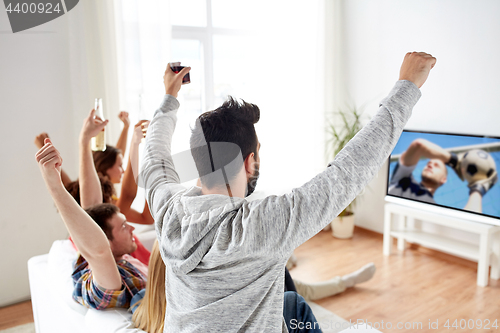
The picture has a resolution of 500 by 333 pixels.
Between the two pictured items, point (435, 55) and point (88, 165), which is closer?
point (88, 165)

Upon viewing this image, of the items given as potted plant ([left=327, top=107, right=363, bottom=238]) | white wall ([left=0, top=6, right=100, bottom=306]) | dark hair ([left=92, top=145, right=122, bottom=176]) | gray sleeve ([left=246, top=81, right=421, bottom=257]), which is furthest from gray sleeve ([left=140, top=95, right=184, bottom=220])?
potted plant ([left=327, top=107, right=363, bottom=238])

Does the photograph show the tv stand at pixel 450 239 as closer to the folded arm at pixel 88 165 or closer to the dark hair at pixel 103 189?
the dark hair at pixel 103 189

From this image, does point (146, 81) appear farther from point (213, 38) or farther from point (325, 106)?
point (325, 106)

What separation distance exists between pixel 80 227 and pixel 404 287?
231 cm

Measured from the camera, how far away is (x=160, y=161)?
1.00 meters

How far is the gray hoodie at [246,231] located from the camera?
0.71 meters

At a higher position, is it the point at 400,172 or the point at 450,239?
the point at 400,172

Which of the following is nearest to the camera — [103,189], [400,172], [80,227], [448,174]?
[80,227]

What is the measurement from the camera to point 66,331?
1625 millimetres

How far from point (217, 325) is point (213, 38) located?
2923 millimetres

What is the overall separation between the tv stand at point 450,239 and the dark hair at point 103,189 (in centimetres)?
226

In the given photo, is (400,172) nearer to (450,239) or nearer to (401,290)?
(450,239)

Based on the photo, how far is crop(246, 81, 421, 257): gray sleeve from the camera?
70 cm

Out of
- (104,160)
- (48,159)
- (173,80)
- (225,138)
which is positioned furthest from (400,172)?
A: (48,159)
